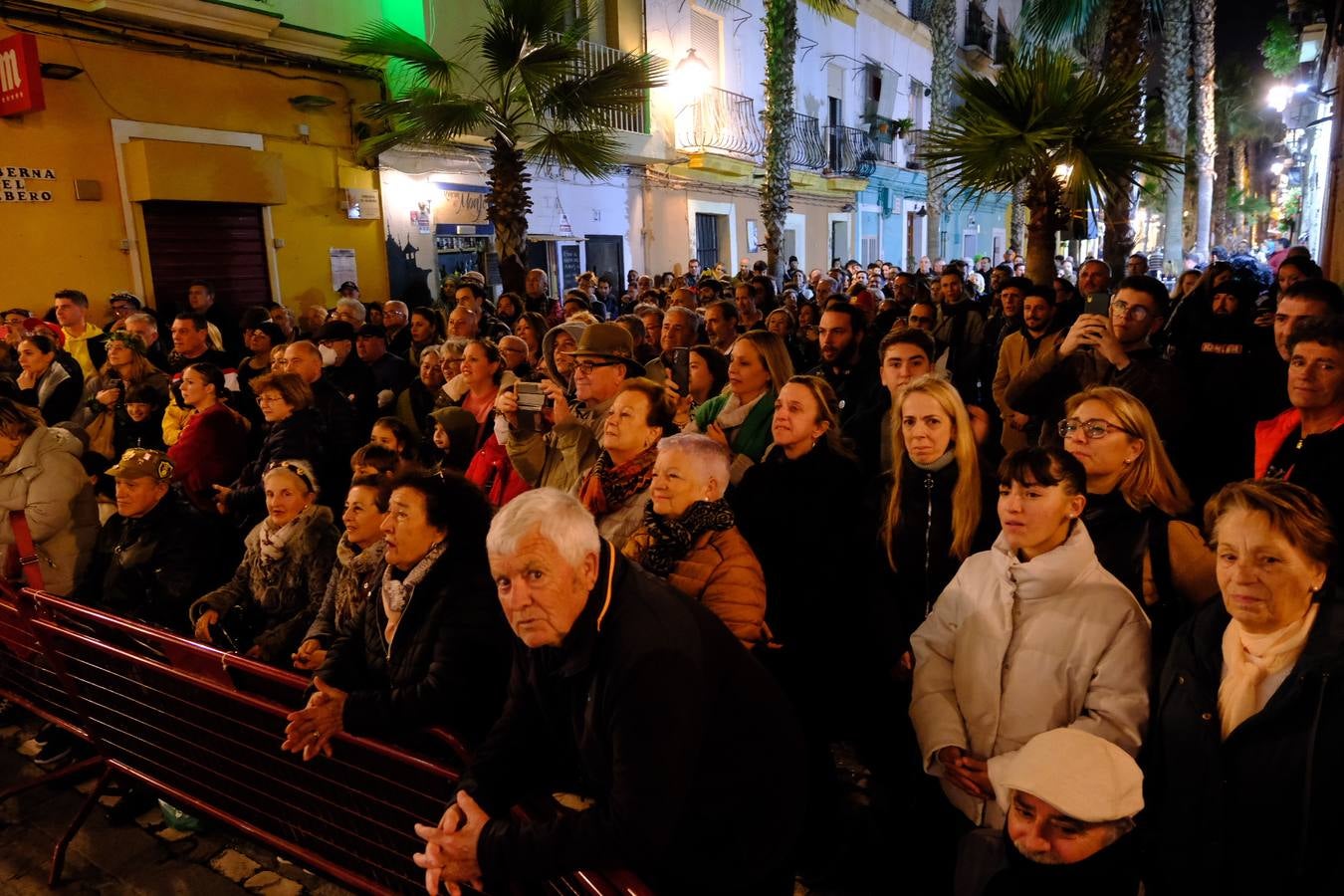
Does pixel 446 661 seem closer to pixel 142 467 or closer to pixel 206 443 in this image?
pixel 142 467

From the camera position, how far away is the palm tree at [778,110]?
45.7 feet

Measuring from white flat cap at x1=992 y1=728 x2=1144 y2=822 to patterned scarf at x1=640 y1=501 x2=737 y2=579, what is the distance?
1124mm

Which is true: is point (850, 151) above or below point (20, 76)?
above

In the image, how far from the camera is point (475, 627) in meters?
2.76

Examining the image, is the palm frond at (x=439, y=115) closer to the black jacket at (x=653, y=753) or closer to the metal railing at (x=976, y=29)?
the black jacket at (x=653, y=753)

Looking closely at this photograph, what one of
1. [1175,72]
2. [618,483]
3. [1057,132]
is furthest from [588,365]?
[1175,72]

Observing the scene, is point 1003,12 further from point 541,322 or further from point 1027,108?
point 541,322

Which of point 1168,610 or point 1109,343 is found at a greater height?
point 1109,343

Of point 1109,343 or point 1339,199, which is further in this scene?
point 1339,199

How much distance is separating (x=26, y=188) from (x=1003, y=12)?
36324mm

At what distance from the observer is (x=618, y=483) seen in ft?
10.9

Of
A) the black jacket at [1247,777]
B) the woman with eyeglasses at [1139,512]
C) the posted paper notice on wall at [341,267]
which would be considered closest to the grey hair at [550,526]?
the black jacket at [1247,777]

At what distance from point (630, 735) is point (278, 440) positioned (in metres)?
3.62

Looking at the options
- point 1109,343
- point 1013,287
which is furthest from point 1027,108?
point 1109,343
